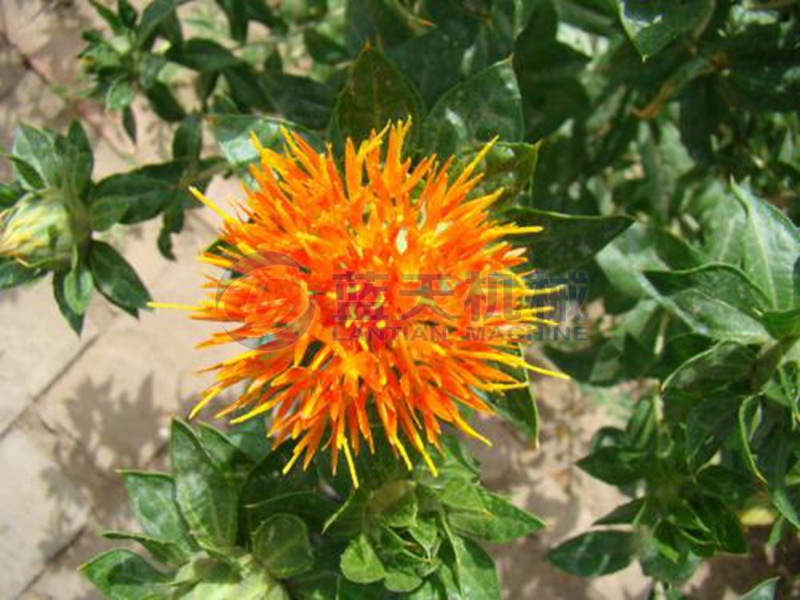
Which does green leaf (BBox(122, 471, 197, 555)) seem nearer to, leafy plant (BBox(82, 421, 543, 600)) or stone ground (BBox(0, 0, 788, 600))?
leafy plant (BBox(82, 421, 543, 600))

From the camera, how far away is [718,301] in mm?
1412

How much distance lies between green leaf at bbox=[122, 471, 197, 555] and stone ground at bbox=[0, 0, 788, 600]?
142 centimetres

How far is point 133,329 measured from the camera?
Result: 2965mm

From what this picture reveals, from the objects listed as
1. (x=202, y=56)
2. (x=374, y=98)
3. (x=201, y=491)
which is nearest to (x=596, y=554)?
(x=201, y=491)

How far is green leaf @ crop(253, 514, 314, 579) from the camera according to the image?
134cm

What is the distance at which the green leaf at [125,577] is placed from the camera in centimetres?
140

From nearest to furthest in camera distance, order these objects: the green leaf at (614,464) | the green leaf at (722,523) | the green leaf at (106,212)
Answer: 1. the green leaf at (722,523)
2. the green leaf at (106,212)
3. the green leaf at (614,464)

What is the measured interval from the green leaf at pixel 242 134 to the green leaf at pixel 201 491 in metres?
0.48

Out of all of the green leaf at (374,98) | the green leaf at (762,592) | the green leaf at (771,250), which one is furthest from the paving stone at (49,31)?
the green leaf at (762,592)

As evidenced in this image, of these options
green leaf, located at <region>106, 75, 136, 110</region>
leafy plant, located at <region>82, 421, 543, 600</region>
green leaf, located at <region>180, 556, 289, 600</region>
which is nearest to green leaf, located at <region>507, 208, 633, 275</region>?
leafy plant, located at <region>82, 421, 543, 600</region>

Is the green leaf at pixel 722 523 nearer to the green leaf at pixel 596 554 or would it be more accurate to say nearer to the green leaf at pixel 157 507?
the green leaf at pixel 596 554

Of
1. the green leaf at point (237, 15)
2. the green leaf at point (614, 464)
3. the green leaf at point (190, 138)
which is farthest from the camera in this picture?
the green leaf at point (237, 15)

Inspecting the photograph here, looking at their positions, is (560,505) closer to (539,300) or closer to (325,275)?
(539,300)

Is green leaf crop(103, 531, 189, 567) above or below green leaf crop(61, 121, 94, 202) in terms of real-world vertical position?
below
